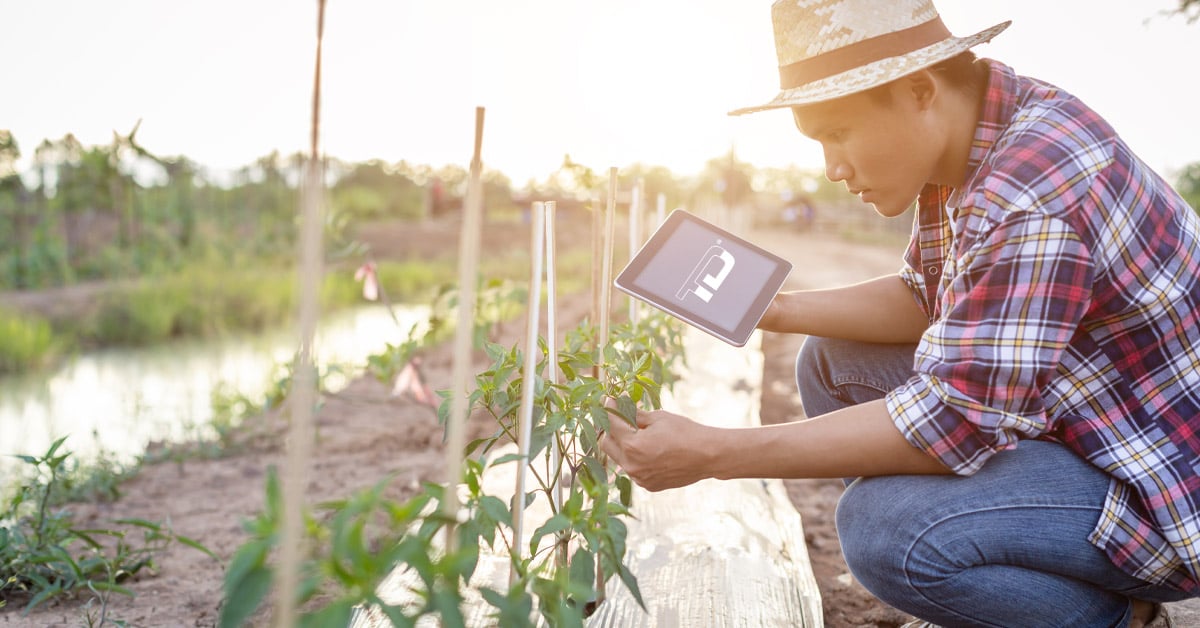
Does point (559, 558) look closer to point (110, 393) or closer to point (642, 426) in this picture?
point (642, 426)

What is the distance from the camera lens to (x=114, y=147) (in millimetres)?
8797

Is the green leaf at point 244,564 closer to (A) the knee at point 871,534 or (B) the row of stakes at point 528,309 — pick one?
(B) the row of stakes at point 528,309

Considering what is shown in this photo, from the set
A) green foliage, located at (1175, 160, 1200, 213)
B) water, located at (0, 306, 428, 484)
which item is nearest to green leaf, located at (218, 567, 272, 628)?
water, located at (0, 306, 428, 484)

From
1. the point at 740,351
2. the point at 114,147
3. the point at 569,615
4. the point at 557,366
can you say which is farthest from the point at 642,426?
the point at 114,147

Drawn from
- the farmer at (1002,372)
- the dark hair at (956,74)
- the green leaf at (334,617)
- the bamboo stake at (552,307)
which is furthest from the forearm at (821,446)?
the green leaf at (334,617)

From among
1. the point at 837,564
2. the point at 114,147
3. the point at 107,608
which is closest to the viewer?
the point at 107,608

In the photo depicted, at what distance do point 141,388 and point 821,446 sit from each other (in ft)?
16.2

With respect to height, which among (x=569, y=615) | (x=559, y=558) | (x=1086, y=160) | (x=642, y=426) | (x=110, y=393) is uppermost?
(x=1086, y=160)

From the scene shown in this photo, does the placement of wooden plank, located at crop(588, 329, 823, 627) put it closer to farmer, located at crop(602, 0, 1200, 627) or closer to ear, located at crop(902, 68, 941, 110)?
farmer, located at crop(602, 0, 1200, 627)

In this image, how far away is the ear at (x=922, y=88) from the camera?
1362 millimetres

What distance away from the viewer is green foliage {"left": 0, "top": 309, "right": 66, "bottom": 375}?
18.3 feet

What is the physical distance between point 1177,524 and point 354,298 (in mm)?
9364

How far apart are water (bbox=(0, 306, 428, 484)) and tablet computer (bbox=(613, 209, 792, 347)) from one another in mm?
1707

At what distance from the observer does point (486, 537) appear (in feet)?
3.71
